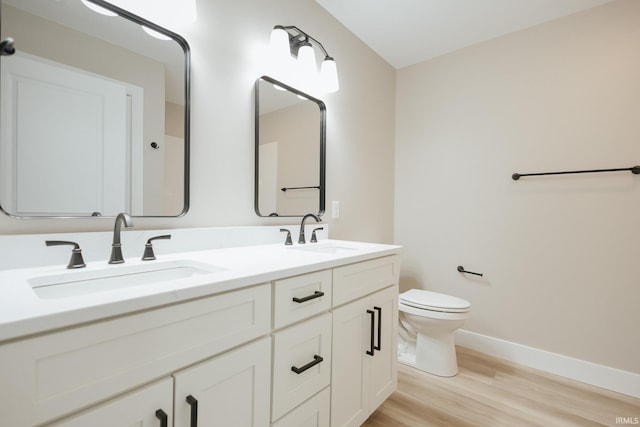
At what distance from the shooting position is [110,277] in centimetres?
86

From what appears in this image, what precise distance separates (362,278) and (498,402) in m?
1.14

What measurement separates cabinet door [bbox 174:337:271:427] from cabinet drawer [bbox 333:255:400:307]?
0.37 m

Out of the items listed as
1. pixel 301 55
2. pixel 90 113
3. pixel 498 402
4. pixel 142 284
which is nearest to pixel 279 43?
pixel 301 55

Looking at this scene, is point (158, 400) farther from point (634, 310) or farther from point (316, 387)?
point (634, 310)

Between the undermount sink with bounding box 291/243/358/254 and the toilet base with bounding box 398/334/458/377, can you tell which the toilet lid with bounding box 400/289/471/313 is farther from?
the undermount sink with bounding box 291/243/358/254

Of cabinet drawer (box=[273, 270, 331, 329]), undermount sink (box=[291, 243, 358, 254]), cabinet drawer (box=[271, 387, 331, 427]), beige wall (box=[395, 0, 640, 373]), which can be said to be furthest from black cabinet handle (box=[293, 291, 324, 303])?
beige wall (box=[395, 0, 640, 373])

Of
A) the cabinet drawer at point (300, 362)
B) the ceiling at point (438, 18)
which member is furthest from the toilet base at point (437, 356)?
the ceiling at point (438, 18)

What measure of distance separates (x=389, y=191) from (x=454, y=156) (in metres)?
0.58

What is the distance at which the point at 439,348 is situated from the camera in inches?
72.9

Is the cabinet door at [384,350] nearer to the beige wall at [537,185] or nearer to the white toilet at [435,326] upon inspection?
the white toilet at [435,326]

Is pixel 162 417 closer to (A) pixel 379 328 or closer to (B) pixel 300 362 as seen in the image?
(B) pixel 300 362

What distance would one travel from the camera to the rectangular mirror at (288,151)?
1.50 m

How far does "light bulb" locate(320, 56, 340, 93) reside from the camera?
1740mm

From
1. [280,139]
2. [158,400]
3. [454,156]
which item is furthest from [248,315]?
[454,156]
